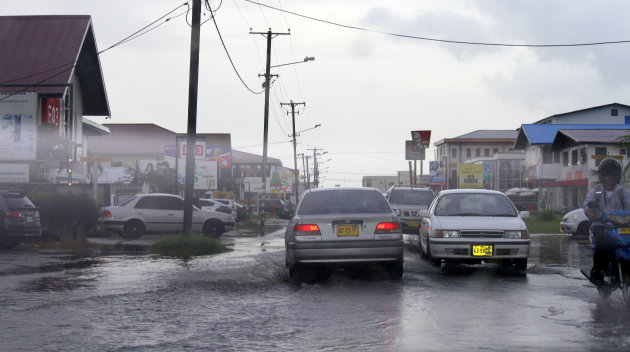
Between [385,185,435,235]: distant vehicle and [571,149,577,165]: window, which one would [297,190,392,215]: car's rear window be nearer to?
[385,185,435,235]: distant vehicle

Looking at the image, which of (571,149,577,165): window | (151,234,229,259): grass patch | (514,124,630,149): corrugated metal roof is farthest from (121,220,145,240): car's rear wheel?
(514,124,630,149): corrugated metal roof

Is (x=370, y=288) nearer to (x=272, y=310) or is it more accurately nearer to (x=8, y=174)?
(x=272, y=310)

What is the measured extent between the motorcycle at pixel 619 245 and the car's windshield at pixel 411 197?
46.4ft

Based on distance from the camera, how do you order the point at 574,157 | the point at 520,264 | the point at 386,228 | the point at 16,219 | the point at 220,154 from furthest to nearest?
the point at 574,157
the point at 220,154
the point at 16,219
the point at 520,264
the point at 386,228

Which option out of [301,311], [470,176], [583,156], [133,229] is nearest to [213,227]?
[133,229]

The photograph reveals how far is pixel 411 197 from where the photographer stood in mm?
23562

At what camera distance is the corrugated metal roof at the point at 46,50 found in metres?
31.7

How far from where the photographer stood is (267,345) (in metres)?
7.05

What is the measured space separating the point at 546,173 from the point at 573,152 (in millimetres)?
6196

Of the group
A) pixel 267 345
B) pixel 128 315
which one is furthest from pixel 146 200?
pixel 267 345

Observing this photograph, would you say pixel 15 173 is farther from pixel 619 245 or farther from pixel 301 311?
pixel 619 245

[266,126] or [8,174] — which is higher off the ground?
[266,126]

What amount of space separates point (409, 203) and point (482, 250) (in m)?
10.4

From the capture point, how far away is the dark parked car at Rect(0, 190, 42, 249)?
739 inches
